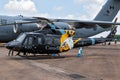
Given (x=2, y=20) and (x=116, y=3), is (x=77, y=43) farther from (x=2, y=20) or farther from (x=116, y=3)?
(x=116, y=3)

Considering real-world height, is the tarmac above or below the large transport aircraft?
below

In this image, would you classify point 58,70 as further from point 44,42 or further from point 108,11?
point 108,11

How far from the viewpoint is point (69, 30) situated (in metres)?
22.0

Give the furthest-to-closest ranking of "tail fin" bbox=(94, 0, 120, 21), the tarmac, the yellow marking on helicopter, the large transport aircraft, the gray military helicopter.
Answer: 1. "tail fin" bbox=(94, 0, 120, 21)
2. the large transport aircraft
3. the yellow marking on helicopter
4. the gray military helicopter
5. the tarmac

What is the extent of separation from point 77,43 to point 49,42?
10.4 feet

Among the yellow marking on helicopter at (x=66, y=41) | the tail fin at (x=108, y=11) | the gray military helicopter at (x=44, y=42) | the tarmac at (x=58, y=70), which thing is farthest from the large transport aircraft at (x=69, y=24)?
the tarmac at (x=58, y=70)

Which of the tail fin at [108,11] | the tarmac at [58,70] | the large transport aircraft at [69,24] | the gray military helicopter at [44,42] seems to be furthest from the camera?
the tail fin at [108,11]

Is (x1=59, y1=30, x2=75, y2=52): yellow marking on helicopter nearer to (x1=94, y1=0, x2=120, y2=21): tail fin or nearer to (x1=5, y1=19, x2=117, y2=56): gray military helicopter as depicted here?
(x1=5, y1=19, x2=117, y2=56): gray military helicopter

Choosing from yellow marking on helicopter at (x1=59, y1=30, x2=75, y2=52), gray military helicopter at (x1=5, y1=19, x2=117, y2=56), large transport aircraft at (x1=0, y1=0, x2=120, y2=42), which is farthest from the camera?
large transport aircraft at (x1=0, y1=0, x2=120, y2=42)

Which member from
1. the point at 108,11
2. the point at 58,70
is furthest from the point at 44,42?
the point at 108,11

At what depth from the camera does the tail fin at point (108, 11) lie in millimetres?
43094

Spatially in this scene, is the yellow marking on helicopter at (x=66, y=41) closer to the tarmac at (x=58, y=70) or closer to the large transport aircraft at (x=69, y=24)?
the large transport aircraft at (x=69, y=24)

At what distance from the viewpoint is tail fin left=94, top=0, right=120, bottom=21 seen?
4309 cm

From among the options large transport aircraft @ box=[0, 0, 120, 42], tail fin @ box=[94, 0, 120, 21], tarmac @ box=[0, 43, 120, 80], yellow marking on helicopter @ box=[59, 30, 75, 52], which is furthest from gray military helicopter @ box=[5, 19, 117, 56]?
tail fin @ box=[94, 0, 120, 21]
